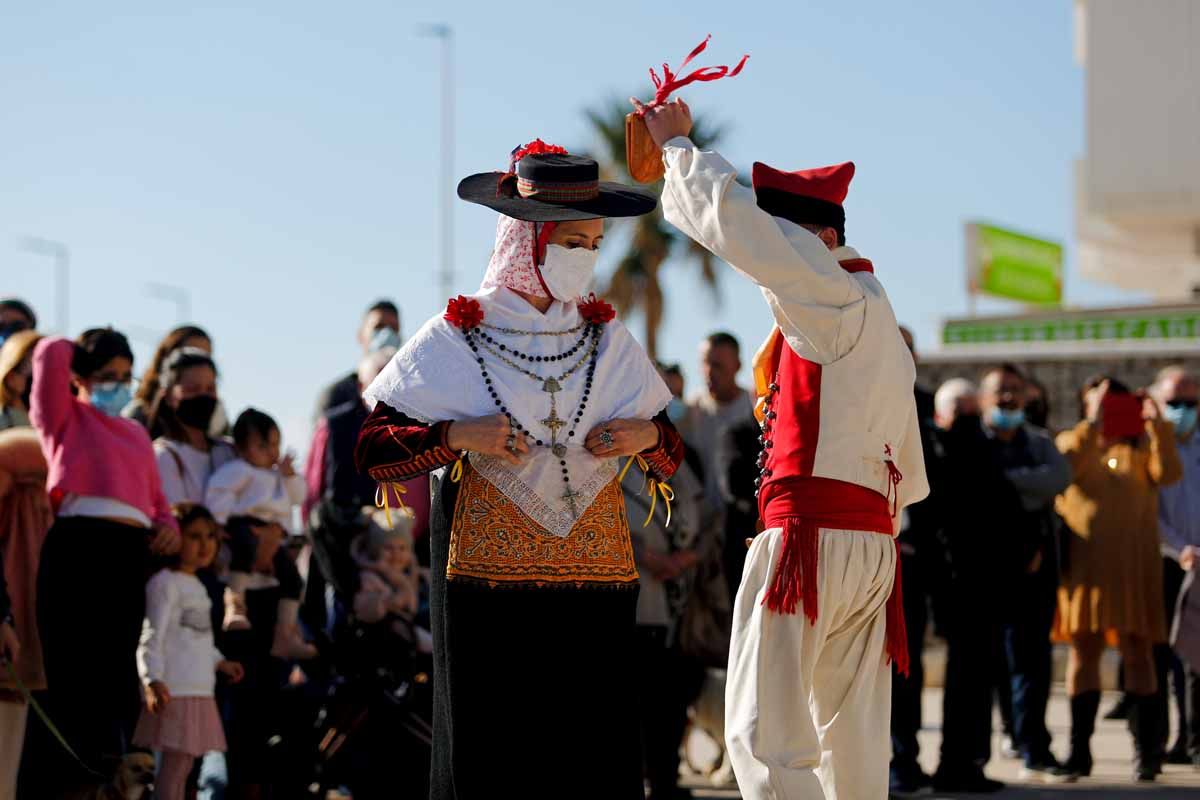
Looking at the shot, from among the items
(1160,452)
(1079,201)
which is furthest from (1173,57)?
(1160,452)

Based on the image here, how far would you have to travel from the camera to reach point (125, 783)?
7.04 meters

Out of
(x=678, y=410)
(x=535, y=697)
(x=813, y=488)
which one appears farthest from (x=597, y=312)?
(x=678, y=410)

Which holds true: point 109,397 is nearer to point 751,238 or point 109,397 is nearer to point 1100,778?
point 751,238

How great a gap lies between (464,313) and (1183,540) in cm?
661

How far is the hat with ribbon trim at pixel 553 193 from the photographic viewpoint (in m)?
5.38

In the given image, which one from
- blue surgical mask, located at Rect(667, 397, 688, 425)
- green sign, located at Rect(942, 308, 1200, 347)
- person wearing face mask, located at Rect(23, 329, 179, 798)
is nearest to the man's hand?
person wearing face mask, located at Rect(23, 329, 179, 798)

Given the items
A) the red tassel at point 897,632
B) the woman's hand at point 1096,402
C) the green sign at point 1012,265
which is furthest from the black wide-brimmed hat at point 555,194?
the green sign at point 1012,265

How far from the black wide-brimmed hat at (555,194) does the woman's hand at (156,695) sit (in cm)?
301

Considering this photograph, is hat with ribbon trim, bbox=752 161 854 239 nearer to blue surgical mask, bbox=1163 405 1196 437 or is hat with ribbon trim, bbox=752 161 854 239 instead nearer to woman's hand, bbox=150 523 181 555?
woman's hand, bbox=150 523 181 555

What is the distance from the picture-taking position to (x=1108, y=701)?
14.2 meters

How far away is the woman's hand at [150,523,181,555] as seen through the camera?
765cm

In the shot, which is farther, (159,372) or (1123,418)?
(1123,418)

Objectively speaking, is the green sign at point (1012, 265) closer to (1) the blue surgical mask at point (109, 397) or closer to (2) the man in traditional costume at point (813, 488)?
(1) the blue surgical mask at point (109, 397)

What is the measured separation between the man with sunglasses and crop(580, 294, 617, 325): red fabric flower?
5.92 m
